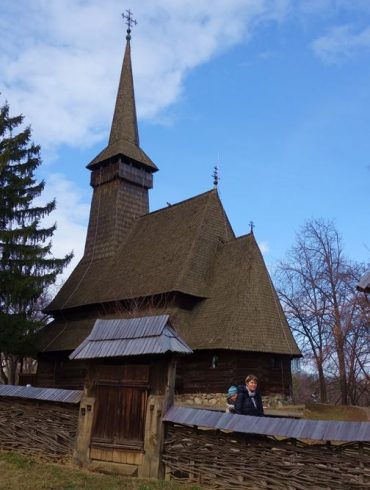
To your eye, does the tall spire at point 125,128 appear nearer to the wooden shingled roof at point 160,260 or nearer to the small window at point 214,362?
the wooden shingled roof at point 160,260

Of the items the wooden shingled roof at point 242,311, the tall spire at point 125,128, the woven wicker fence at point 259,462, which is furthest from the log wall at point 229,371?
the tall spire at point 125,128

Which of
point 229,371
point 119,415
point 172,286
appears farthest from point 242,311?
point 119,415

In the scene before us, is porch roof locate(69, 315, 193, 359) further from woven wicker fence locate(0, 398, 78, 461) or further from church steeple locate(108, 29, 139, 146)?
church steeple locate(108, 29, 139, 146)

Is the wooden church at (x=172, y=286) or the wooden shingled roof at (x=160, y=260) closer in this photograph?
the wooden church at (x=172, y=286)

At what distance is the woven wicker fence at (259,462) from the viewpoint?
6.25 meters

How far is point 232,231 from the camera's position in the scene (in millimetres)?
23844

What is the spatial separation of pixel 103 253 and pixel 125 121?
8580 mm

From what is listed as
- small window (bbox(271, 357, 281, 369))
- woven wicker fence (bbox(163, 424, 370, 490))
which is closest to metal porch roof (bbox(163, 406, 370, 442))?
woven wicker fence (bbox(163, 424, 370, 490))

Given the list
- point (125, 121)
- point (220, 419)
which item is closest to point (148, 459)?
point (220, 419)

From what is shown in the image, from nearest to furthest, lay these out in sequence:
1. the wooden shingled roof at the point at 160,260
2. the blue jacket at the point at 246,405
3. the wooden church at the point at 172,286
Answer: the blue jacket at the point at 246,405, the wooden church at the point at 172,286, the wooden shingled roof at the point at 160,260

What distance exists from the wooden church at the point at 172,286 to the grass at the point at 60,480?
225 inches

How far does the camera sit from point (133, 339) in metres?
8.52

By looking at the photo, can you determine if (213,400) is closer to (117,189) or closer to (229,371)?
(229,371)

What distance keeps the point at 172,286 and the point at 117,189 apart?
31.2 feet
